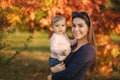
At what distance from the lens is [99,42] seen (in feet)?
34.7

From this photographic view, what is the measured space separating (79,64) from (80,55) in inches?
3.6

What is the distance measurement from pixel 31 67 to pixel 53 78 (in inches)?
323

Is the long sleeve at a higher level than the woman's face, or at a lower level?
lower

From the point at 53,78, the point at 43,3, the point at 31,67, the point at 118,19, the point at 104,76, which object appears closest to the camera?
the point at 53,78

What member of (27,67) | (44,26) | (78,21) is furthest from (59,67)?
(27,67)

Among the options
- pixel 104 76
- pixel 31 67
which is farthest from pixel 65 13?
pixel 31 67

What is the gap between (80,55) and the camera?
4531 mm

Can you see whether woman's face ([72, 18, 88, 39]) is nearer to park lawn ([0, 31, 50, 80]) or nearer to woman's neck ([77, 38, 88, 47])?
woman's neck ([77, 38, 88, 47])

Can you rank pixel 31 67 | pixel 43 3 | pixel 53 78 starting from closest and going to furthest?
pixel 53 78, pixel 43 3, pixel 31 67

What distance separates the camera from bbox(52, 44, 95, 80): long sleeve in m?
4.51

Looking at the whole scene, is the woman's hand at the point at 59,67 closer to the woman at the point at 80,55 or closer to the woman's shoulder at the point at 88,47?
the woman at the point at 80,55

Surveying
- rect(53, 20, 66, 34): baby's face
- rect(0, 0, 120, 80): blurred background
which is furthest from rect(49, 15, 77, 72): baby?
rect(0, 0, 120, 80): blurred background

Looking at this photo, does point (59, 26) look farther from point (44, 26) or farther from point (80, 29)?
point (44, 26)

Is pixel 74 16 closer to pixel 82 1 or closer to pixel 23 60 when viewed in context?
pixel 82 1
